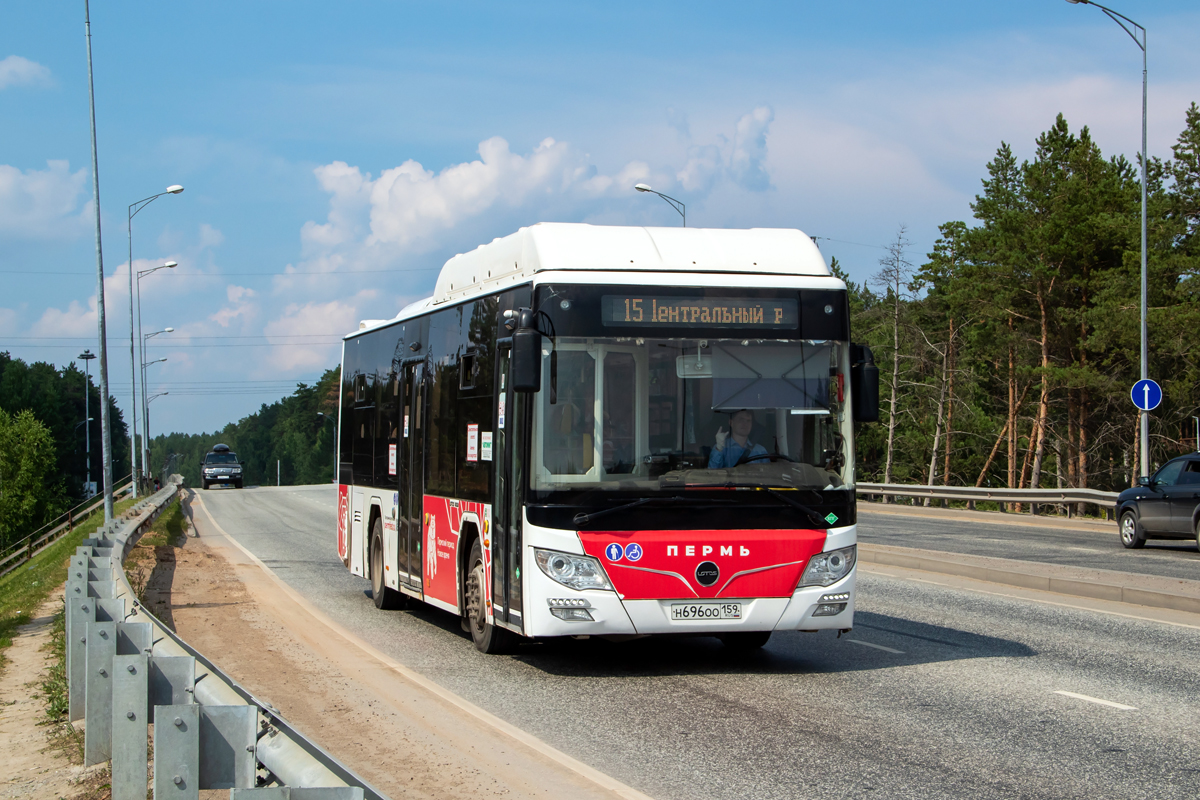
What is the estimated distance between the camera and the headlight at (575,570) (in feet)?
31.0

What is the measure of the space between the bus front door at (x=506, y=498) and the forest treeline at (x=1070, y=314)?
3536 centimetres

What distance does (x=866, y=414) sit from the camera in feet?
32.4

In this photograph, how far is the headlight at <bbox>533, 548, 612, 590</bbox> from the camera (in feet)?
31.0

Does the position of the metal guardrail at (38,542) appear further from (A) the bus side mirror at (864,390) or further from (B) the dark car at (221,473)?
(A) the bus side mirror at (864,390)

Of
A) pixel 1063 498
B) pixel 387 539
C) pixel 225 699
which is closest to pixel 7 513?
pixel 1063 498

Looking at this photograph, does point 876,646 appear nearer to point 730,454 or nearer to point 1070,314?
point 730,454

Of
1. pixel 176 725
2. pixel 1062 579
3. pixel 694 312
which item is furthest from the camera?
pixel 1062 579

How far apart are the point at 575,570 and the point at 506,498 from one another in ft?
2.96

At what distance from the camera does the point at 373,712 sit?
8531 millimetres

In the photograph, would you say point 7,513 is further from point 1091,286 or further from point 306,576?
point 306,576

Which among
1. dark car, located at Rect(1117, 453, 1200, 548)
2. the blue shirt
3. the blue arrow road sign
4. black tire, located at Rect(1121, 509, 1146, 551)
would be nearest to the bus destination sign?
the blue shirt

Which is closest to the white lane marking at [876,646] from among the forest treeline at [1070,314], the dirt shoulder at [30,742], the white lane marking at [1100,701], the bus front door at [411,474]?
the white lane marking at [1100,701]

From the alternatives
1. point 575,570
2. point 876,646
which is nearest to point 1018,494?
point 876,646

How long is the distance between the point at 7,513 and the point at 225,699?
111060 mm
